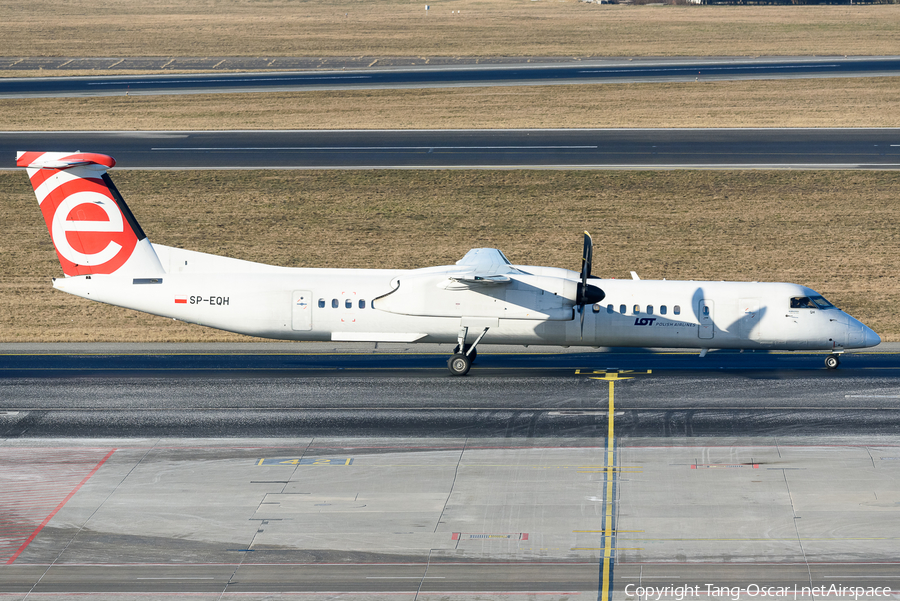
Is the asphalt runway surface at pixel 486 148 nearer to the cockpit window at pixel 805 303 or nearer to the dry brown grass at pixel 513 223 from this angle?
the dry brown grass at pixel 513 223

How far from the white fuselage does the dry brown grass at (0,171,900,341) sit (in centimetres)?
760

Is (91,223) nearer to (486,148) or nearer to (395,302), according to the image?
(395,302)

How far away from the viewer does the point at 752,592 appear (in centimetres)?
1861

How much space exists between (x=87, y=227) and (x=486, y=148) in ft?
89.4

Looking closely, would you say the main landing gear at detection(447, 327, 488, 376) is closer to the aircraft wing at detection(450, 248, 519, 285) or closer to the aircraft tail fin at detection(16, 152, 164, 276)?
the aircraft wing at detection(450, 248, 519, 285)

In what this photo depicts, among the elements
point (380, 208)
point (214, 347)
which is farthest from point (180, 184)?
point (214, 347)

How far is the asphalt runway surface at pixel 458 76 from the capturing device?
6675 centimetres

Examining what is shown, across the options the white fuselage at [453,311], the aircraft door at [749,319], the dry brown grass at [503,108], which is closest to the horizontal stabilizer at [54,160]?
the white fuselage at [453,311]

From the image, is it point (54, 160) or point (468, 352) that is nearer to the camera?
point (54, 160)

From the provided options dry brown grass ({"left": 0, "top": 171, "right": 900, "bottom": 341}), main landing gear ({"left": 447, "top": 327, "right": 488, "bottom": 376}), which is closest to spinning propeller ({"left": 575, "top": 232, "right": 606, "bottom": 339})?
main landing gear ({"left": 447, "top": 327, "right": 488, "bottom": 376})

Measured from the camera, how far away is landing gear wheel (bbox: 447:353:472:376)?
3100cm

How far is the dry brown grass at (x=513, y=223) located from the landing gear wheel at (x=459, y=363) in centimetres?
1273

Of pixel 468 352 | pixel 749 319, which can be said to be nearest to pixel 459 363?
pixel 468 352

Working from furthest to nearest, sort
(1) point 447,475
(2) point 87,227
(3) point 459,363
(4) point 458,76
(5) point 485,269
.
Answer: (4) point 458,76, (3) point 459,363, (2) point 87,227, (5) point 485,269, (1) point 447,475
